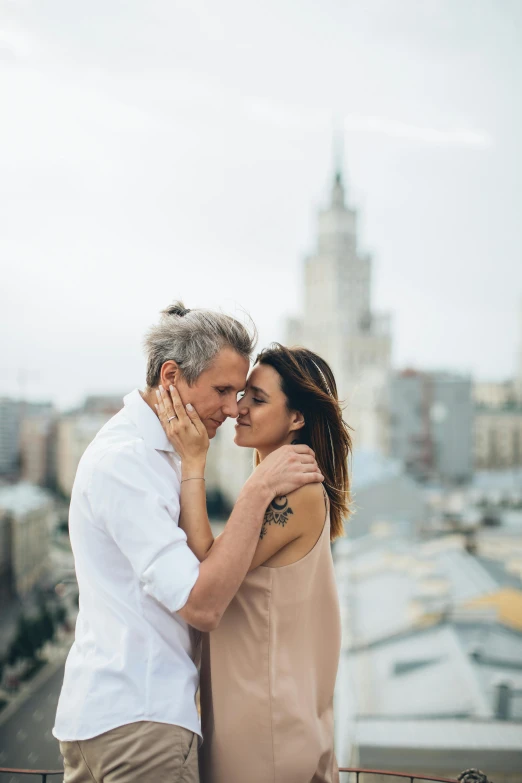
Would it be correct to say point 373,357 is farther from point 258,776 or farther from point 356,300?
point 258,776

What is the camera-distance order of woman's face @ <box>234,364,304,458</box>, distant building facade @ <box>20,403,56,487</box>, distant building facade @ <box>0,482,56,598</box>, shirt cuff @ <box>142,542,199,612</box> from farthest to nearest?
distant building facade @ <box>20,403,56,487</box>, distant building facade @ <box>0,482,56,598</box>, woman's face @ <box>234,364,304,458</box>, shirt cuff @ <box>142,542,199,612</box>

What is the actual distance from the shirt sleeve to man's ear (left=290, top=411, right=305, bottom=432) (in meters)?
0.39

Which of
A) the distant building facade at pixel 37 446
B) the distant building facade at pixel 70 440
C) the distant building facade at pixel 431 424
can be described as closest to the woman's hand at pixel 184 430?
the distant building facade at pixel 70 440

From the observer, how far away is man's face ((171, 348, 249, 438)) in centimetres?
145

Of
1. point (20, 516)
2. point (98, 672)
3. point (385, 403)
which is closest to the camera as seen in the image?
point (98, 672)

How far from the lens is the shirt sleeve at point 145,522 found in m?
1.25

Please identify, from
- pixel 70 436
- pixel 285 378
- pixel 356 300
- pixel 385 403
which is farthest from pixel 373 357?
pixel 285 378

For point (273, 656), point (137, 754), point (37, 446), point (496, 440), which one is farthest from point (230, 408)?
point (496, 440)

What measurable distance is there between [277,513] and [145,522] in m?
0.28

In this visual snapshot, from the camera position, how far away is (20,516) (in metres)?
17.9

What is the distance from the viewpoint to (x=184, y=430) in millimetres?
1418

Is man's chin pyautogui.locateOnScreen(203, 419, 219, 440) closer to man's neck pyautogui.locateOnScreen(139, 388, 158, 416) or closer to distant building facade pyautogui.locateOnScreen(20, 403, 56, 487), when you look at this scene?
man's neck pyautogui.locateOnScreen(139, 388, 158, 416)

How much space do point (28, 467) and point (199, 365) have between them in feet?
88.5

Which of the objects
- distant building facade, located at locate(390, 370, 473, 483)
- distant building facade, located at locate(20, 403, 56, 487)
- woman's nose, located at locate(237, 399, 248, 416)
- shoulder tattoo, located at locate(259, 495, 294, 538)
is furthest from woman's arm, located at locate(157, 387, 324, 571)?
distant building facade, located at locate(390, 370, 473, 483)
